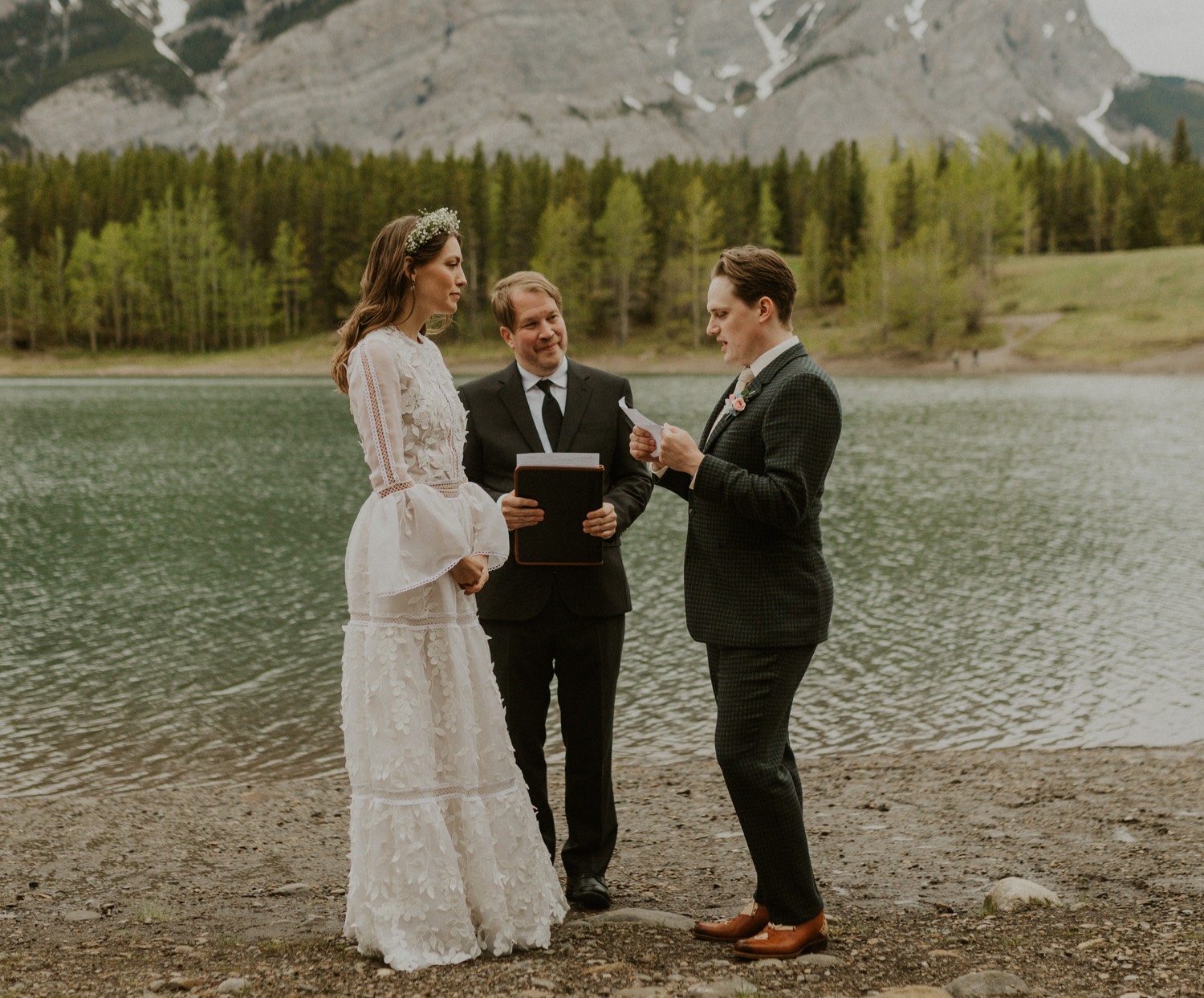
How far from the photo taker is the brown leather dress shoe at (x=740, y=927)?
5551 millimetres

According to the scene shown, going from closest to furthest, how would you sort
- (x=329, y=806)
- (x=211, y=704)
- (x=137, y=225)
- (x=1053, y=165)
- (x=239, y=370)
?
(x=329, y=806) < (x=211, y=704) < (x=239, y=370) < (x=137, y=225) < (x=1053, y=165)

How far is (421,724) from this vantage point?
5.40 metres

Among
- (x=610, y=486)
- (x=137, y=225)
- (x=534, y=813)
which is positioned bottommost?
(x=534, y=813)

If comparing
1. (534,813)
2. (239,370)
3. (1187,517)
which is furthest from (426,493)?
(239,370)

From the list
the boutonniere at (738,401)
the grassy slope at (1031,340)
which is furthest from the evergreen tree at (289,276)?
the boutonniere at (738,401)

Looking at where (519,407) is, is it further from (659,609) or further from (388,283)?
(659,609)

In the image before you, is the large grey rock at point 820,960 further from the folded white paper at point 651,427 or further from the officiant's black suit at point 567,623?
the folded white paper at point 651,427

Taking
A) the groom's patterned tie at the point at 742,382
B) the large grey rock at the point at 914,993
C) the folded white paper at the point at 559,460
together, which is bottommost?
the large grey rock at the point at 914,993

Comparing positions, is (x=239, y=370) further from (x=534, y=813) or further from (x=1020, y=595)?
(x=534, y=813)

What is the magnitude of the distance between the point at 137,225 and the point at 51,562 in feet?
342

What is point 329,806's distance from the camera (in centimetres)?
944

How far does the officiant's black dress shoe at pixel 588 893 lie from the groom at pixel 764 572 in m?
1.05

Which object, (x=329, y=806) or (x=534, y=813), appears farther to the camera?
(x=329, y=806)

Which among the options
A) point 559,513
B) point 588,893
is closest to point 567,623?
point 559,513
